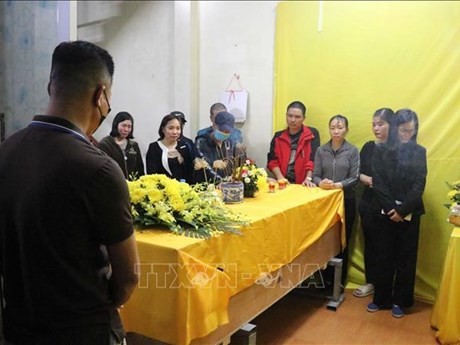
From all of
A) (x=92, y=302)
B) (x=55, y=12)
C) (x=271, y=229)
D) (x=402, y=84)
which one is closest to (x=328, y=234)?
(x=271, y=229)

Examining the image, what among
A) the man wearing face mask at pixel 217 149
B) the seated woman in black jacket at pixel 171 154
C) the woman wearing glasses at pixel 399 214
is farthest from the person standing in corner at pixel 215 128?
the woman wearing glasses at pixel 399 214

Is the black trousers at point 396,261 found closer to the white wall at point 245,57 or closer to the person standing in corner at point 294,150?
the person standing in corner at point 294,150

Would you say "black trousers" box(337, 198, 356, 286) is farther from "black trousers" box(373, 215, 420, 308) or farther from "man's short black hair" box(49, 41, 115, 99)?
"man's short black hair" box(49, 41, 115, 99)

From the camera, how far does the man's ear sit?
1.08 metres

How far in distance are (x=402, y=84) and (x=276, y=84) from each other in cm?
105

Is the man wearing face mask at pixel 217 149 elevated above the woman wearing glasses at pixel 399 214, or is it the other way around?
the man wearing face mask at pixel 217 149

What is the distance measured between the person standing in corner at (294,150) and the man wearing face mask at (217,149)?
51 cm

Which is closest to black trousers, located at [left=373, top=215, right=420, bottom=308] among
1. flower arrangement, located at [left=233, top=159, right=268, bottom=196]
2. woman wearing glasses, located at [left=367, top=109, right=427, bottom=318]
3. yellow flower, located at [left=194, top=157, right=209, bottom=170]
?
woman wearing glasses, located at [left=367, top=109, right=427, bottom=318]

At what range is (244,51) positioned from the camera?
405cm

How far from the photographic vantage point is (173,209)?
177 cm

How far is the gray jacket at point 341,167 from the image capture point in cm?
334

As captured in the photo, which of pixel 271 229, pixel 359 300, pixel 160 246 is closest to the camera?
pixel 160 246

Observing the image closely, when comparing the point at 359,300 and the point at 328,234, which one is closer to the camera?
the point at 328,234

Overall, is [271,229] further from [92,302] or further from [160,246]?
[92,302]
